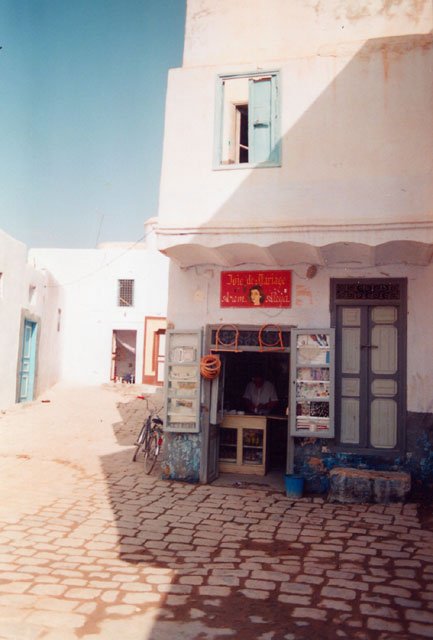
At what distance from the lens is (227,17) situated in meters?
8.36

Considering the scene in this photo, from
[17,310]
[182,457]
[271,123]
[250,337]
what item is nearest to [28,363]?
[17,310]

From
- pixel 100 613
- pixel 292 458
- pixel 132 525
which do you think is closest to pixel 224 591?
pixel 100 613

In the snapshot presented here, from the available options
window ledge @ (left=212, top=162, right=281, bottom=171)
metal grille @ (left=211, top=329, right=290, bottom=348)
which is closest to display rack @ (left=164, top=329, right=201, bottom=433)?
metal grille @ (left=211, top=329, right=290, bottom=348)

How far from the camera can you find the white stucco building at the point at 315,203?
282 inches

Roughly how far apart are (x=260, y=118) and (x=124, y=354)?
→ 17.7m

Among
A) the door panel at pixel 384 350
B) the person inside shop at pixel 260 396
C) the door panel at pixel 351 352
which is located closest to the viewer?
the door panel at pixel 384 350

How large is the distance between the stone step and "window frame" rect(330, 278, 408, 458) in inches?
15.3

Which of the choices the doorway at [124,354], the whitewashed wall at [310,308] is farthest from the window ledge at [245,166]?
the doorway at [124,354]

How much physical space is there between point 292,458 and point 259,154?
445cm

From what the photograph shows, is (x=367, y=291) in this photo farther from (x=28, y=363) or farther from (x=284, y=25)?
(x=28, y=363)

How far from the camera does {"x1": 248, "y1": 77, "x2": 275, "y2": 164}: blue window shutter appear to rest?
7.80 metres

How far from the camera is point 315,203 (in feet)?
24.0

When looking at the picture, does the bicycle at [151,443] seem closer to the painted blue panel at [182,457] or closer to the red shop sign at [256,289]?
the painted blue panel at [182,457]

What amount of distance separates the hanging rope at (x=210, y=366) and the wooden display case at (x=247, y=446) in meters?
1.35
